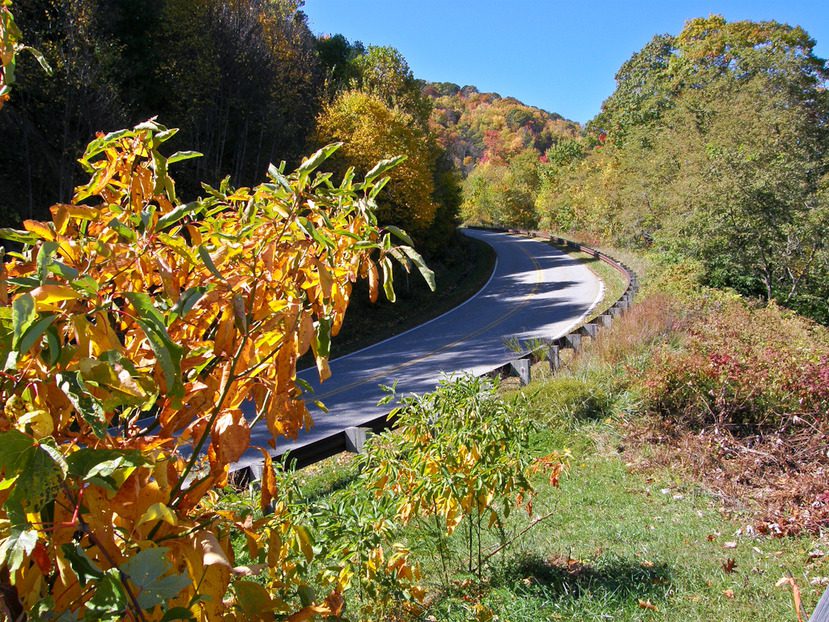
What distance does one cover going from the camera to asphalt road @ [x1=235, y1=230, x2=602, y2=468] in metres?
11.5

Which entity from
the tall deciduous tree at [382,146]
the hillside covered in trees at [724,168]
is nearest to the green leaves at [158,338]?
the hillside covered in trees at [724,168]

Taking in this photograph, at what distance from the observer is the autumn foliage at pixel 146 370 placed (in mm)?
1025

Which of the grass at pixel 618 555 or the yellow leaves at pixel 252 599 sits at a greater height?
the yellow leaves at pixel 252 599

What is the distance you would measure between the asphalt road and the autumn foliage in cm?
570

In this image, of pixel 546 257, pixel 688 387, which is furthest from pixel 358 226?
pixel 546 257

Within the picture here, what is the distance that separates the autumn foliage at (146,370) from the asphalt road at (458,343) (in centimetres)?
570

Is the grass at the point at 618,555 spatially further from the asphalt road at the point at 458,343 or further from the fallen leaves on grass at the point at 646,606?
the asphalt road at the point at 458,343

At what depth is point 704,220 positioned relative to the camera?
19125mm

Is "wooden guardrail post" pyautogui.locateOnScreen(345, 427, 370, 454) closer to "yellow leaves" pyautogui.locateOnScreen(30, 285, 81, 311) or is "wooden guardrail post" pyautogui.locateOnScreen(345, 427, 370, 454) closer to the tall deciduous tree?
"yellow leaves" pyautogui.locateOnScreen(30, 285, 81, 311)

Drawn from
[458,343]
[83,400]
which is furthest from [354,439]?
[458,343]

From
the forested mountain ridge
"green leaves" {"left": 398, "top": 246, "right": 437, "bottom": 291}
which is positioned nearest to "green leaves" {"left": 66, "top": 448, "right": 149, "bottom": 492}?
"green leaves" {"left": 398, "top": 246, "right": 437, "bottom": 291}

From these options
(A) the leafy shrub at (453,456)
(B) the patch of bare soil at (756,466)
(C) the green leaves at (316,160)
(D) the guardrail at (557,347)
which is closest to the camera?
(C) the green leaves at (316,160)

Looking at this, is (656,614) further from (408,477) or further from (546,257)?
(546,257)

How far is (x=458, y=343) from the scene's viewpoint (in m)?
17.6
